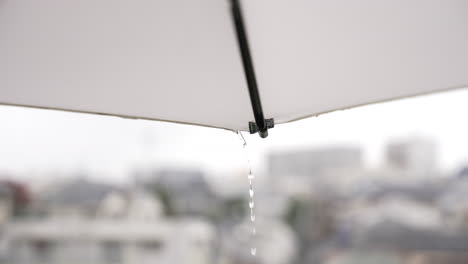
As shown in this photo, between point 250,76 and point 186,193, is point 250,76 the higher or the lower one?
the higher one

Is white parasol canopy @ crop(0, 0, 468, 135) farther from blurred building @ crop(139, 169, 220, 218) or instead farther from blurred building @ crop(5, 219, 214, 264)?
blurred building @ crop(139, 169, 220, 218)

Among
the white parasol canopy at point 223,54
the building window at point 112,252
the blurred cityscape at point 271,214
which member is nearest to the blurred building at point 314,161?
the blurred cityscape at point 271,214

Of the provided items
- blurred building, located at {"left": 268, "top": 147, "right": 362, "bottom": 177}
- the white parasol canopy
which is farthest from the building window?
the white parasol canopy

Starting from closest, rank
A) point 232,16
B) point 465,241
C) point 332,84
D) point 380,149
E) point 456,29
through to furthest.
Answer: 1. point 232,16
2. point 456,29
3. point 332,84
4. point 465,241
5. point 380,149

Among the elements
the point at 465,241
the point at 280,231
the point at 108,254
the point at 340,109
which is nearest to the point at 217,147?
the point at 280,231

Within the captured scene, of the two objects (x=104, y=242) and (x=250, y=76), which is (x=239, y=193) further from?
(x=250, y=76)

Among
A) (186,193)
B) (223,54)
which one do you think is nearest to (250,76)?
(223,54)

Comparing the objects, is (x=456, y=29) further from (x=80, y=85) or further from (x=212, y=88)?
(x=80, y=85)
